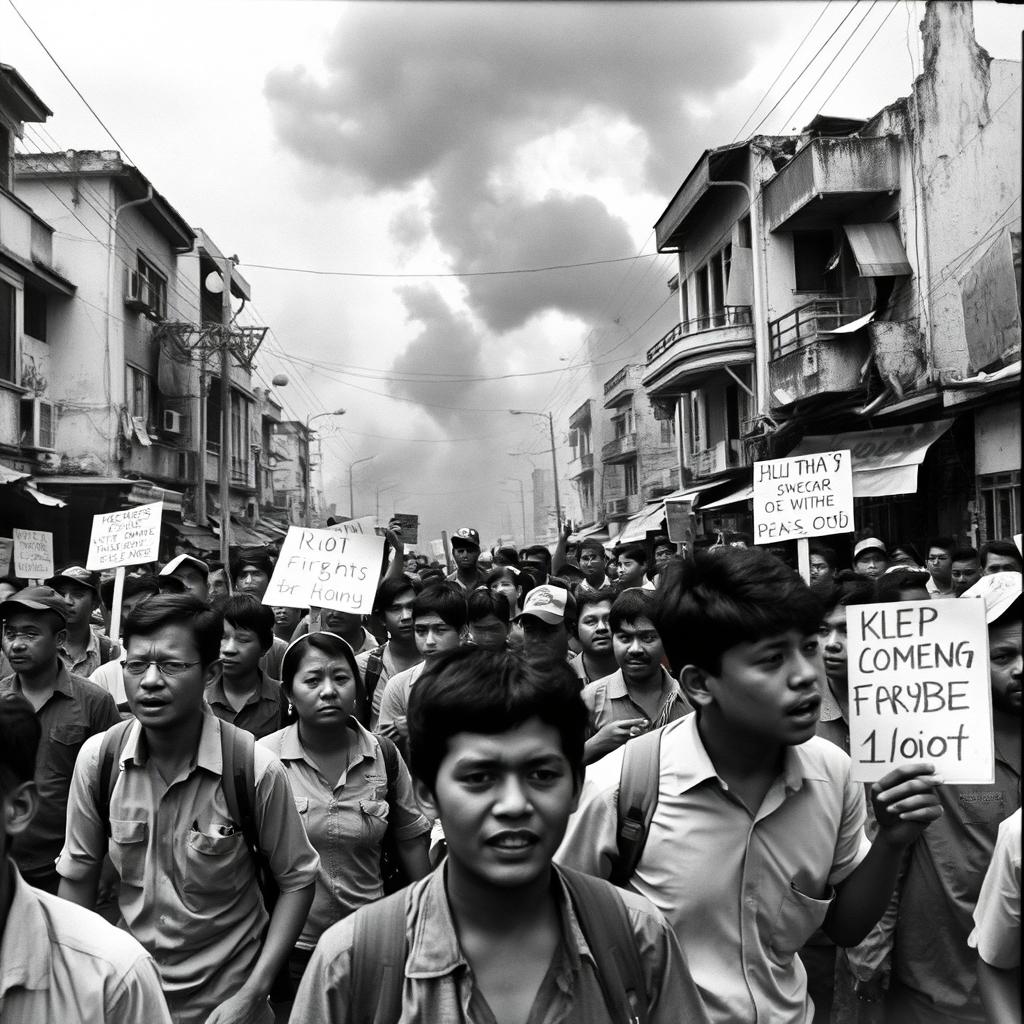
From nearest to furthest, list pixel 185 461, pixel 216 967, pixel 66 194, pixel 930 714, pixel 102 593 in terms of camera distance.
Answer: pixel 930 714
pixel 216 967
pixel 102 593
pixel 66 194
pixel 185 461

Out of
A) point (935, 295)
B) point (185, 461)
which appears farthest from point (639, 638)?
point (185, 461)

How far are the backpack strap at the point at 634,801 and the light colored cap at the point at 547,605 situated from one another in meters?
3.38

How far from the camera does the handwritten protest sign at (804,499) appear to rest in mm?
6992

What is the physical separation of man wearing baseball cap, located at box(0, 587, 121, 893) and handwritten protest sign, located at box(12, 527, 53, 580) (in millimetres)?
6342

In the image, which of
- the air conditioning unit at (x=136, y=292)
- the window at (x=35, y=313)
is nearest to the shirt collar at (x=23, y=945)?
the window at (x=35, y=313)

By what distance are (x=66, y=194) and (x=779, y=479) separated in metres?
22.9

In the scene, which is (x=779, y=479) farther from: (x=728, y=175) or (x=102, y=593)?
(x=728, y=175)

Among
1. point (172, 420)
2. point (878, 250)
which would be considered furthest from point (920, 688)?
point (172, 420)

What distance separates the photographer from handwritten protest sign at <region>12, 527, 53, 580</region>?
10.3 metres

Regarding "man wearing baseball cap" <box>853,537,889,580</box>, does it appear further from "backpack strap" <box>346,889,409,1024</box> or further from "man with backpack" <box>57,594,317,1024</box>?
"backpack strap" <box>346,889,409,1024</box>

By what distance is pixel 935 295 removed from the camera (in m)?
16.3

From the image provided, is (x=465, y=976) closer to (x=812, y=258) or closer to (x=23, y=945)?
(x=23, y=945)

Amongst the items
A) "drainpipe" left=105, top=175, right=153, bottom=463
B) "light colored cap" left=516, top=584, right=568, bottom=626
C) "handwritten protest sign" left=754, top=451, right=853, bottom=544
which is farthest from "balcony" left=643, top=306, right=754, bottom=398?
"light colored cap" left=516, top=584, right=568, bottom=626

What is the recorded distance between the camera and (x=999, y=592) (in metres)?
3.21
